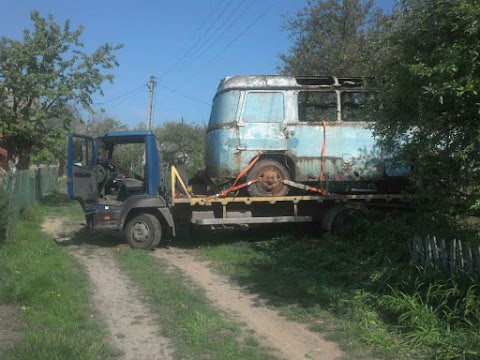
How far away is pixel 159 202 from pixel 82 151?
6.47 feet

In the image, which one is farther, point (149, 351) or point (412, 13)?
point (412, 13)

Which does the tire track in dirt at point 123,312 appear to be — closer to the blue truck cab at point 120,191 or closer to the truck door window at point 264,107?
the blue truck cab at point 120,191

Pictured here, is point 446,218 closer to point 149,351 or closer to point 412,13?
point 412,13

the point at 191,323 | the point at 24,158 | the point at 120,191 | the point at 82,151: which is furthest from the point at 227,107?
the point at 24,158

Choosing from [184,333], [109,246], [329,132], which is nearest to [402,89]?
[184,333]

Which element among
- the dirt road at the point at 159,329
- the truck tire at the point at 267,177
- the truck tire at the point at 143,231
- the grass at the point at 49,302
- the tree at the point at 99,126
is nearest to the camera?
the grass at the point at 49,302

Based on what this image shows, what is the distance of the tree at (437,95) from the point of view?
4633mm

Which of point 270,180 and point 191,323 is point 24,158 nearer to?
point 270,180

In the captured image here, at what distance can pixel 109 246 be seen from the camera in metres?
10.7

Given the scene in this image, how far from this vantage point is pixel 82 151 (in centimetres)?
1052

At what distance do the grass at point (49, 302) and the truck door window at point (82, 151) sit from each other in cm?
178

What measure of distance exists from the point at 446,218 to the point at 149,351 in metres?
4.80

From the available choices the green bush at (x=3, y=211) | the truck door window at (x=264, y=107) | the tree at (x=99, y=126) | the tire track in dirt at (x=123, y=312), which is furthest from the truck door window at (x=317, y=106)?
the tree at (x=99, y=126)

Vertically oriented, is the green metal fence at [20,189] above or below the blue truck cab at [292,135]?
below
